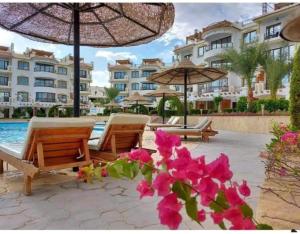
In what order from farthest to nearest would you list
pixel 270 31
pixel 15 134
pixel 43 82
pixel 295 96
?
1. pixel 43 82
2. pixel 270 31
3. pixel 15 134
4. pixel 295 96

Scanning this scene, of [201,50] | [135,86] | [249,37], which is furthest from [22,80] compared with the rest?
[249,37]

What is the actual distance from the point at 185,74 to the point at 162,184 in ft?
36.4

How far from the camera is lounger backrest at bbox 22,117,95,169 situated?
3.41 m

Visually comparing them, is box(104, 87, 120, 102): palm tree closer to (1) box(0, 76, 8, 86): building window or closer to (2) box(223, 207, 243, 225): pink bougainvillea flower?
(1) box(0, 76, 8, 86): building window

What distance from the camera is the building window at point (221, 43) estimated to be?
34.2 metres

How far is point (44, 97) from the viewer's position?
47062 mm

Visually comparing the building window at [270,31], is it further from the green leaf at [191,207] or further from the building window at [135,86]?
the green leaf at [191,207]

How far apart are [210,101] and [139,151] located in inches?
1391

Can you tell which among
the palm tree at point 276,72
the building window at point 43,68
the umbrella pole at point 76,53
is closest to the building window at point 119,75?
the building window at point 43,68

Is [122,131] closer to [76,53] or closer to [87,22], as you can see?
[76,53]

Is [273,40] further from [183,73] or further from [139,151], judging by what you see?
[139,151]

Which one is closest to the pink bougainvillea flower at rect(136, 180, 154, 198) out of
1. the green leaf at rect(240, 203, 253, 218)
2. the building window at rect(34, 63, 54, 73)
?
the green leaf at rect(240, 203, 253, 218)

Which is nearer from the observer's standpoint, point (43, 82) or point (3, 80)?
point (3, 80)

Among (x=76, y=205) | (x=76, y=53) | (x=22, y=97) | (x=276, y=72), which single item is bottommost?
(x=76, y=205)
